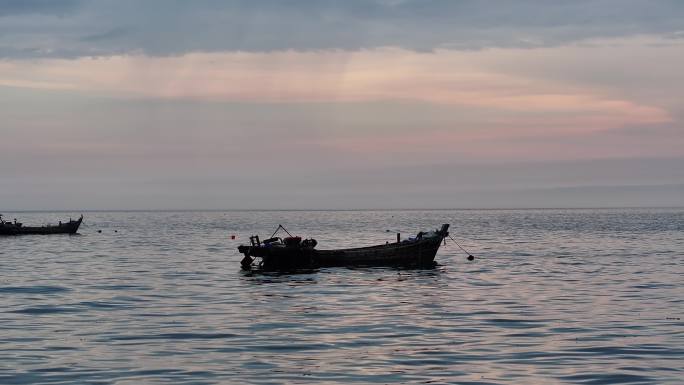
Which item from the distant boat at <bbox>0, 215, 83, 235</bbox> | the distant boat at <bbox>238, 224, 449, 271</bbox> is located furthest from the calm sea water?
the distant boat at <bbox>0, 215, 83, 235</bbox>

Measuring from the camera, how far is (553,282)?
1732 inches

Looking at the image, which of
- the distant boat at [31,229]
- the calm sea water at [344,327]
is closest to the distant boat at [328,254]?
the calm sea water at [344,327]

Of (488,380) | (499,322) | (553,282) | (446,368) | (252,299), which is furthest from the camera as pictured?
(553,282)

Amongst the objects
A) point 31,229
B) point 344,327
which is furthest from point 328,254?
point 31,229

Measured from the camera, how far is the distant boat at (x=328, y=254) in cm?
5394

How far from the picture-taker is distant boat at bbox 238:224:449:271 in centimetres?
5394

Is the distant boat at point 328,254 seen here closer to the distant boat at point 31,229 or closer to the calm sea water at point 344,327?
the calm sea water at point 344,327

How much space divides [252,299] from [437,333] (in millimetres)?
12978

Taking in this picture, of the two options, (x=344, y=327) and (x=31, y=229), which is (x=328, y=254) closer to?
(x=344, y=327)

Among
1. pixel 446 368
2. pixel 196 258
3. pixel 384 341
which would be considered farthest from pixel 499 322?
pixel 196 258

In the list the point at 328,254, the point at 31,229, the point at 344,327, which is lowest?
the point at 344,327

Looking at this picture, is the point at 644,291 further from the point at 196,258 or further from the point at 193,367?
the point at 196,258

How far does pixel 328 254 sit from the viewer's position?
5466 centimetres

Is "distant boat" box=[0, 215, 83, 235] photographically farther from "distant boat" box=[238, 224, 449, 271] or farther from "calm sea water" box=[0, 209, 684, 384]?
"distant boat" box=[238, 224, 449, 271]
